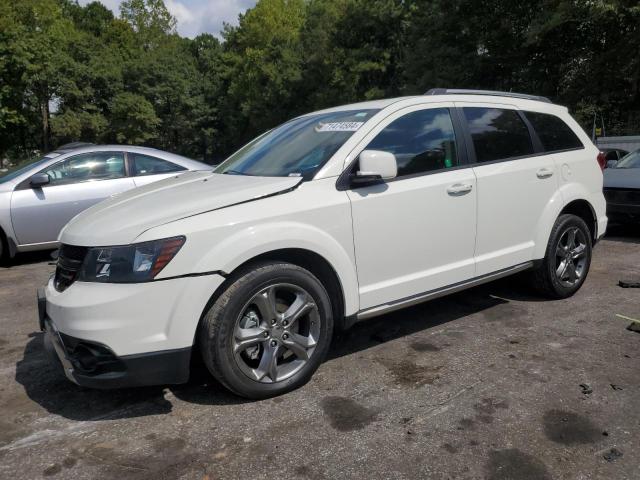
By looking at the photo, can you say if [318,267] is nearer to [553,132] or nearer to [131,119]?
[553,132]

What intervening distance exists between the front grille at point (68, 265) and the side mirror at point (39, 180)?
4.14m

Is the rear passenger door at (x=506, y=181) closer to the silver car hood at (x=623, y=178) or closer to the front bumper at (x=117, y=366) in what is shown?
the front bumper at (x=117, y=366)

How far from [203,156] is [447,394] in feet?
167

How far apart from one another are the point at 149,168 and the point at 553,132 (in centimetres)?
518

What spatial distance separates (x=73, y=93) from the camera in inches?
1587

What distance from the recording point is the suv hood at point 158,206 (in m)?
2.98

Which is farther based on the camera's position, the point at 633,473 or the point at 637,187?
the point at 637,187

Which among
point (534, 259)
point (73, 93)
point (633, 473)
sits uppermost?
point (73, 93)

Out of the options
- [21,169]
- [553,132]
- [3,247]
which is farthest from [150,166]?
[553,132]

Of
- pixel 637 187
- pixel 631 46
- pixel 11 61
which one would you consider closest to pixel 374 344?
pixel 637 187

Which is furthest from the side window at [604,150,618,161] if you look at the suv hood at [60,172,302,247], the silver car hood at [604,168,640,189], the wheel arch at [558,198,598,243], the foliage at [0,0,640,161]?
the suv hood at [60,172,302,247]

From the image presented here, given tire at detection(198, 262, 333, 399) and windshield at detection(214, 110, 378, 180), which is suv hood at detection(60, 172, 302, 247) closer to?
windshield at detection(214, 110, 378, 180)

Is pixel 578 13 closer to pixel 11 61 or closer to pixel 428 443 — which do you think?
pixel 428 443

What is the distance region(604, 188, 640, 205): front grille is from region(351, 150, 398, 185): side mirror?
A: 566 cm
